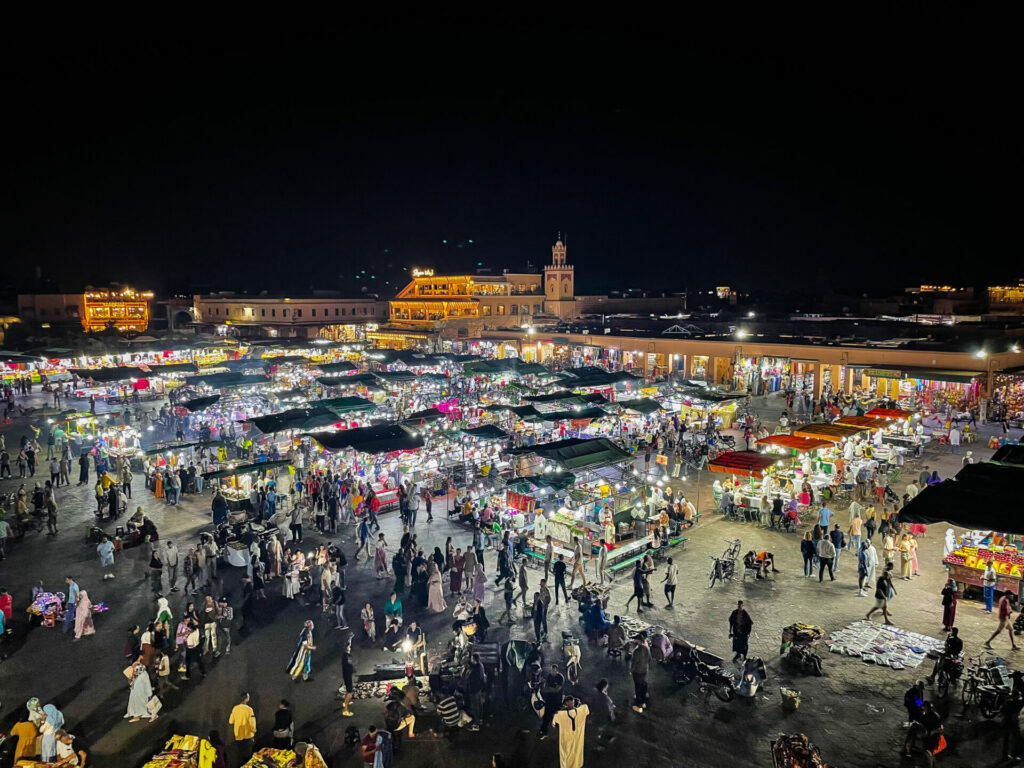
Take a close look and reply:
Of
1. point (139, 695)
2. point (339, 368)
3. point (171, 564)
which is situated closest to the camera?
point (139, 695)

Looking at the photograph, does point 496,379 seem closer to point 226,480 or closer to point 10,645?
point 226,480

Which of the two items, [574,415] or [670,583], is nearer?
[670,583]

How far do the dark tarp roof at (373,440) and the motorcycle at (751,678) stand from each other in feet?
32.0

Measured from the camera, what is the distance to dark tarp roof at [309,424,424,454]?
15617 millimetres

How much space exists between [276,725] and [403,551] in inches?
177

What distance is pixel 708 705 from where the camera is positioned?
7.58m

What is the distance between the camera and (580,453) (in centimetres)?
1413

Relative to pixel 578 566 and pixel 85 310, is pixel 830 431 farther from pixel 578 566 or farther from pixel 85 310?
pixel 85 310

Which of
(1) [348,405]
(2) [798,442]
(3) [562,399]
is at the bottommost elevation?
(2) [798,442]

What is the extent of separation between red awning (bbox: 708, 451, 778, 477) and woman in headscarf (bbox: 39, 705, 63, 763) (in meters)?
12.4

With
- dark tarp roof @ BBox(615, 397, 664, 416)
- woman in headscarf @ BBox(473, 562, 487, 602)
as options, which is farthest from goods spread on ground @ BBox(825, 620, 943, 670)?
dark tarp roof @ BBox(615, 397, 664, 416)

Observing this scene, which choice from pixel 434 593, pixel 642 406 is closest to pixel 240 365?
pixel 642 406

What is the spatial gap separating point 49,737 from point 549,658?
5.66 metres

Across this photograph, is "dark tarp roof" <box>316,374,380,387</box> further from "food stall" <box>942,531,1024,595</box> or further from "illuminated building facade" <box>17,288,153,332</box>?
"illuminated building facade" <box>17,288,153,332</box>
